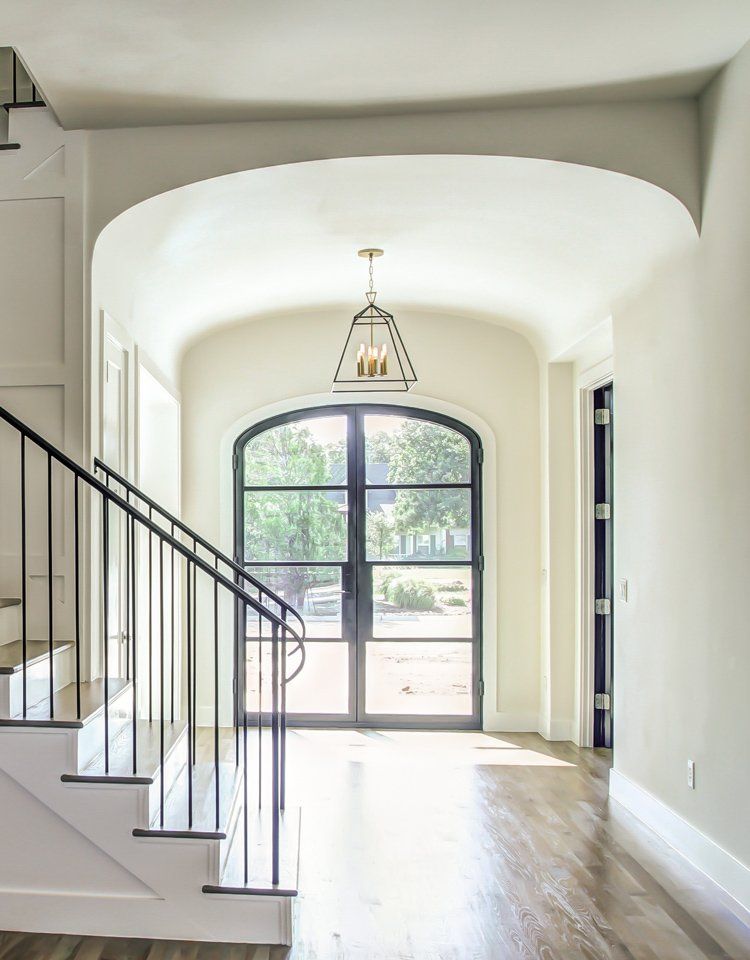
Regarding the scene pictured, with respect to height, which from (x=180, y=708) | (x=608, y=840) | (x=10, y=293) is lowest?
(x=608, y=840)

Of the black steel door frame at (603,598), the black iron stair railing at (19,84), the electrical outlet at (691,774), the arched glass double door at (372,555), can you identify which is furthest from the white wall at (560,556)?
the black iron stair railing at (19,84)

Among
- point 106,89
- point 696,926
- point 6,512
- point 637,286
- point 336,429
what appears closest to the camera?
point 696,926

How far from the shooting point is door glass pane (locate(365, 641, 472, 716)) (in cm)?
565

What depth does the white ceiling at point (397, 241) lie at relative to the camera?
11.0 ft

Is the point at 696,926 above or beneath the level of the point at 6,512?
beneath

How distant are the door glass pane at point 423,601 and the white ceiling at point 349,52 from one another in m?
3.32

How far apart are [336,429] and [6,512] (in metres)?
2.76

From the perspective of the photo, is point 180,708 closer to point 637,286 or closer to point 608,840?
point 608,840

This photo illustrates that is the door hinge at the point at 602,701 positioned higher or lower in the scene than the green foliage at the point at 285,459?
lower

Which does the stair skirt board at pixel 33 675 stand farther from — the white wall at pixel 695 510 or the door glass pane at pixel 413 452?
the door glass pane at pixel 413 452

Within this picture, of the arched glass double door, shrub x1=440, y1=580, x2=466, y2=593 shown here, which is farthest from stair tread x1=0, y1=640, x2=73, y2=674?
shrub x1=440, y1=580, x2=466, y2=593

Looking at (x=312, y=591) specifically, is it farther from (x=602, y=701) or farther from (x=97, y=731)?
(x=97, y=731)

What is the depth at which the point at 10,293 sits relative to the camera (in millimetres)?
3402

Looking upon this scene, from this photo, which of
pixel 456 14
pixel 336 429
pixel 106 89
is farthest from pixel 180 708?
pixel 456 14
